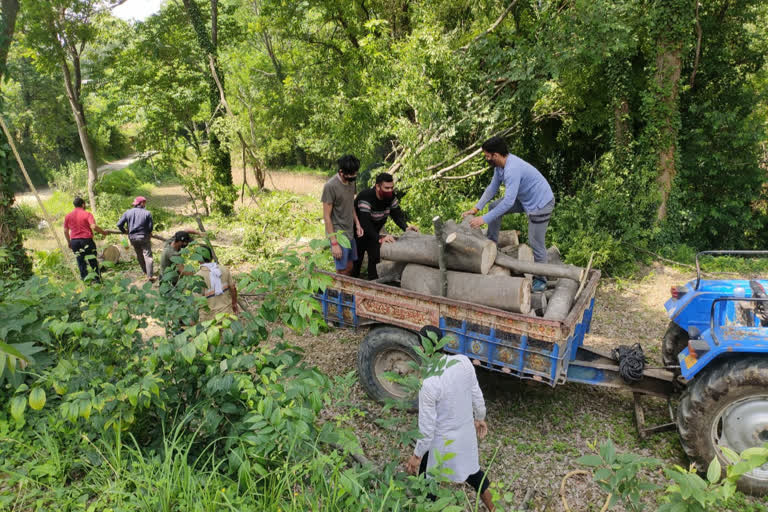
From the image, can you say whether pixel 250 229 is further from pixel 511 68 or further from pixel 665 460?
pixel 665 460

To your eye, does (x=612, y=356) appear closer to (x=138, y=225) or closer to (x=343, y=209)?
(x=343, y=209)

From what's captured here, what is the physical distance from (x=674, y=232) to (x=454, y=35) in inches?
257

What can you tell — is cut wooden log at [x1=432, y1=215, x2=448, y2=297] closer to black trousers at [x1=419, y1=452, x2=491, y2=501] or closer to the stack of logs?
the stack of logs

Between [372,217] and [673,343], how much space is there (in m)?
3.77

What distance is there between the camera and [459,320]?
14.0ft

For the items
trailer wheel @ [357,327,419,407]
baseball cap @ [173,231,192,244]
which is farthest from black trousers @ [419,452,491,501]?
baseball cap @ [173,231,192,244]

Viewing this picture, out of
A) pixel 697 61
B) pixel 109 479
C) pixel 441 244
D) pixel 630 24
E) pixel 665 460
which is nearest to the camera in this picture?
pixel 109 479

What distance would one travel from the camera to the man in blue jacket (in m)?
5.02

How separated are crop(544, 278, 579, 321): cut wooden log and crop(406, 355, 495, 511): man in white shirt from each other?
1373mm

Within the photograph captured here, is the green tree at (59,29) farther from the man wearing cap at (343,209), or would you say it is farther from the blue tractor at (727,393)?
the blue tractor at (727,393)

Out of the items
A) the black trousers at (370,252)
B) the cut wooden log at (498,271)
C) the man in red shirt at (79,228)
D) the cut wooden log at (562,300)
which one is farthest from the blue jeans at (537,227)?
the man in red shirt at (79,228)

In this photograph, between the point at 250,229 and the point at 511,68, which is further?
the point at 250,229

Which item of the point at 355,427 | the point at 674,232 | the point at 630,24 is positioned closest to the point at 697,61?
the point at 630,24

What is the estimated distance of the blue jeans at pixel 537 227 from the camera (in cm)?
524
